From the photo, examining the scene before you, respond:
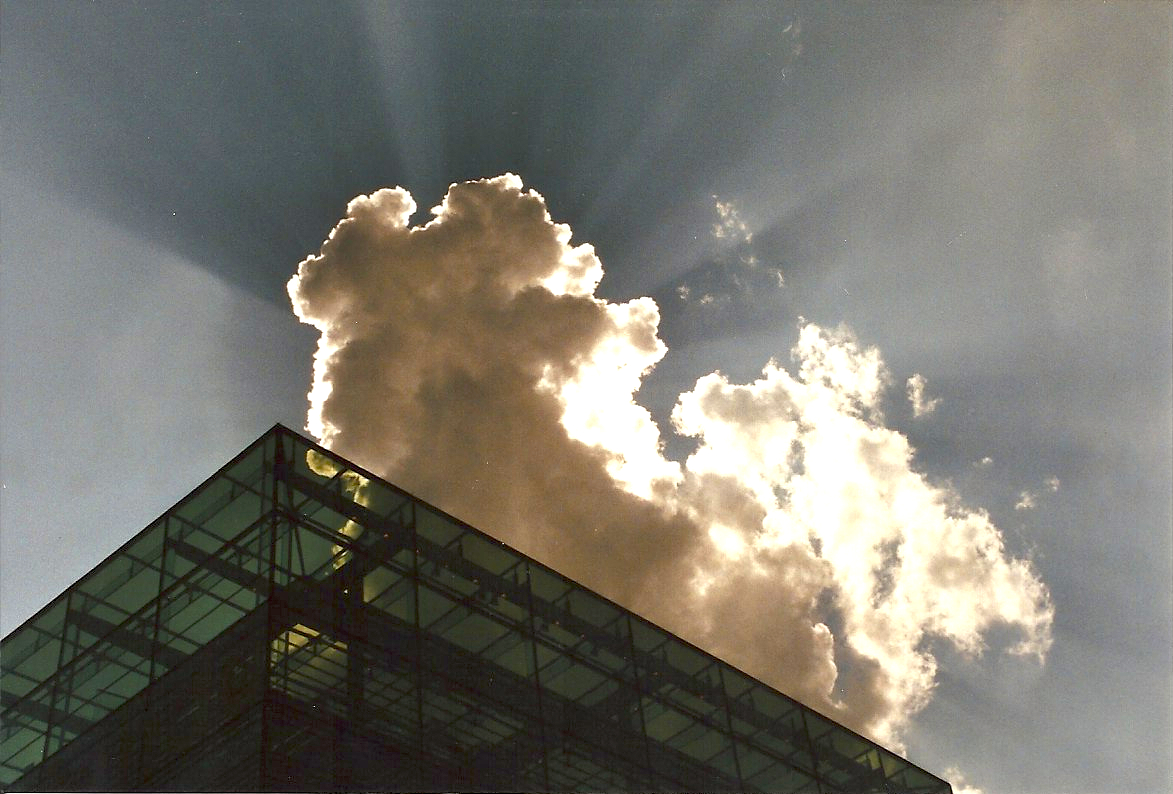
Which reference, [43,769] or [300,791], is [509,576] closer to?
[300,791]

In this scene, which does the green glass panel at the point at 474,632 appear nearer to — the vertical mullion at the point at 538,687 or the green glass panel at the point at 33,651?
the vertical mullion at the point at 538,687

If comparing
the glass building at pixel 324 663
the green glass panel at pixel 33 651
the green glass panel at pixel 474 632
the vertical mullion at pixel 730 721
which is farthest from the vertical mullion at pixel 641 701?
the green glass panel at pixel 33 651

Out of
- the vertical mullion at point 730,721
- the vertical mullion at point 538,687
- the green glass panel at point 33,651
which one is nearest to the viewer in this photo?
the vertical mullion at point 538,687

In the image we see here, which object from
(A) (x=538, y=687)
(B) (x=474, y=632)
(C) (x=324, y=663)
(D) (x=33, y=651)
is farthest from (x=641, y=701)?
Answer: (D) (x=33, y=651)

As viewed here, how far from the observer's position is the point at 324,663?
2231cm

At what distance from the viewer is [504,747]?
24.6 m

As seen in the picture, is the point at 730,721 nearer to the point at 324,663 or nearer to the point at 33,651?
the point at 324,663

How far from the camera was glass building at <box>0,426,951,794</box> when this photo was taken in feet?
71.5

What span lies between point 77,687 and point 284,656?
678 centimetres

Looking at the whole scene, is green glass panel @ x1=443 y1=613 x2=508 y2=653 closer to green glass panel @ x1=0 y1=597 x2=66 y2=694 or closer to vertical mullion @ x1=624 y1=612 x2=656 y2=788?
vertical mullion @ x1=624 y1=612 x2=656 y2=788

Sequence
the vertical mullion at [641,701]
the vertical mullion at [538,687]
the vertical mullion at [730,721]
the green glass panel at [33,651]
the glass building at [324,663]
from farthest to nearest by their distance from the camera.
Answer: the vertical mullion at [730,721]
the vertical mullion at [641,701]
the green glass panel at [33,651]
the vertical mullion at [538,687]
the glass building at [324,663]

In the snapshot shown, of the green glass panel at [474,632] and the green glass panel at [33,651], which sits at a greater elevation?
the green glass panel at [33,651]

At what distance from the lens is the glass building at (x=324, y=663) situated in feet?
71.5

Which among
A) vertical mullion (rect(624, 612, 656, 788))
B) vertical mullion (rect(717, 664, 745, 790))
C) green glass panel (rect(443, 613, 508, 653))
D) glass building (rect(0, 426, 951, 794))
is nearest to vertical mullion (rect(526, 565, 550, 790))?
glass building (rect(0, 426, 951, 794))
